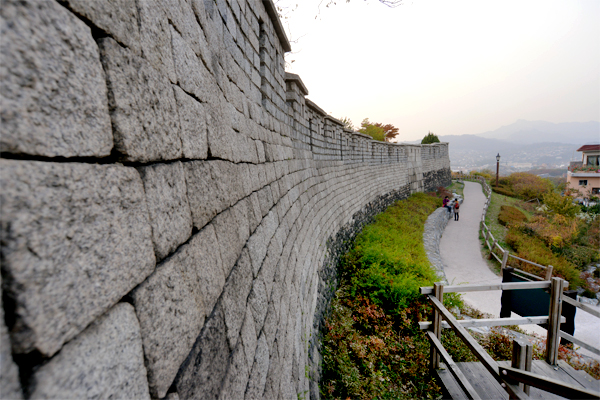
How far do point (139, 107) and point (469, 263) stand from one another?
14818 mm

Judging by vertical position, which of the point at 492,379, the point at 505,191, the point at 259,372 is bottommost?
the point at 505,191

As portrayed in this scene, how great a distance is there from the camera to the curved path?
29.6ft

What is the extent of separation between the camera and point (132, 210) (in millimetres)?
867

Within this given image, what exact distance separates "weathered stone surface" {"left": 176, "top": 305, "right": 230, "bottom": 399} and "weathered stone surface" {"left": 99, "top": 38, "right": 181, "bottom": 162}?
759 mm

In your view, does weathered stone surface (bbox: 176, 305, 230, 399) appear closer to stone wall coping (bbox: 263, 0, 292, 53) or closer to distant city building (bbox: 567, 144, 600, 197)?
stone wall coping (bbox: 263, 0, 292, 53)

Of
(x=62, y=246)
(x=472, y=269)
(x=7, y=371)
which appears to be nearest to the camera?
(x=7, y=371)

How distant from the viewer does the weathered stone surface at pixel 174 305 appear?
34.1 inches

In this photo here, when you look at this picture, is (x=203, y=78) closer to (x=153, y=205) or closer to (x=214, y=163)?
(x=214, y=163)

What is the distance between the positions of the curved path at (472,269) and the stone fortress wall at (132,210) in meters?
7.99

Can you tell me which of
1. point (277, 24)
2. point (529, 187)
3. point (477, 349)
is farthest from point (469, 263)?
point (529, 187)

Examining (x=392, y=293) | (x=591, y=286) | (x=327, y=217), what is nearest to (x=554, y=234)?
(x=591, y=286)

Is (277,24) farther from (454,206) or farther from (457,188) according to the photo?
(457,188)

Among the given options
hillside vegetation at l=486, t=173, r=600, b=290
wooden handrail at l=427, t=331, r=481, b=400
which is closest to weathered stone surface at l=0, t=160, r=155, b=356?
wooden handrail at l=427, t=331, r=481, b=400

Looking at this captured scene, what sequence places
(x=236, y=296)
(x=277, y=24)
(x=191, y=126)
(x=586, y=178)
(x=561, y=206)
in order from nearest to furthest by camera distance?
1. (x=191, y=126)
2. (x=236, y=296)
3. (x=277, y=24)
4. (x=561, y=206)
5. (x=586, y=178)
